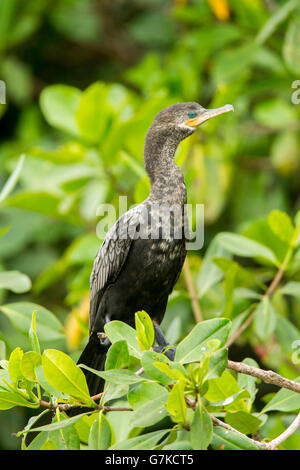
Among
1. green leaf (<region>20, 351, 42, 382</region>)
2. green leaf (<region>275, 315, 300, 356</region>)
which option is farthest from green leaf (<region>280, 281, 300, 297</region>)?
green leaf (<region>20, 351, 42, 382</region>)

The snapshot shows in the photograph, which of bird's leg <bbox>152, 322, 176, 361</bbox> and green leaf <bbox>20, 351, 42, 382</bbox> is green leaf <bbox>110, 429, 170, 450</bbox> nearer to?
green leaf <bbox>20, 351, 42, 382</bbox>

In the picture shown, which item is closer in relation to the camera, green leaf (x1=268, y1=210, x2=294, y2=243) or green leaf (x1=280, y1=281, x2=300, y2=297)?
green leaf (x1=268, y1=210, x2=294, y2=243)

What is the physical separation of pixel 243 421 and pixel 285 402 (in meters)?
0.22

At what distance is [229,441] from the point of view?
5.84 feet

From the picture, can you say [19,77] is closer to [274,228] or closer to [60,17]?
[60,17]

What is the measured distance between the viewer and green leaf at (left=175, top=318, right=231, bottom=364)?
1768 millimetres

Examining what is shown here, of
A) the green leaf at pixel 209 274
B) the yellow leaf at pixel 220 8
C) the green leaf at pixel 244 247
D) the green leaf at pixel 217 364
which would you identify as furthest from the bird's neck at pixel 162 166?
the yellow leaf at pixel 220 8

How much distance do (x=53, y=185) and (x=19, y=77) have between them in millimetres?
1633

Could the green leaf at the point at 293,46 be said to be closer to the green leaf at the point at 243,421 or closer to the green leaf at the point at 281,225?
the green leaf at the point at 281,225

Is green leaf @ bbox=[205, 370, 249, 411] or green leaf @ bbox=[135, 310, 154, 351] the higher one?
green leaf @ bbox=[135, 310, 154, 351]

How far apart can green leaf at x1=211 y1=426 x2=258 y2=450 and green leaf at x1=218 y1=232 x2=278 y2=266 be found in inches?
42.2

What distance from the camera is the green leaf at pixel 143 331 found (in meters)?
1.76

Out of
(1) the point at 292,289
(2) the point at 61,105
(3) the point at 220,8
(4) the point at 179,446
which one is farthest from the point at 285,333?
(3) the point at 220,8
